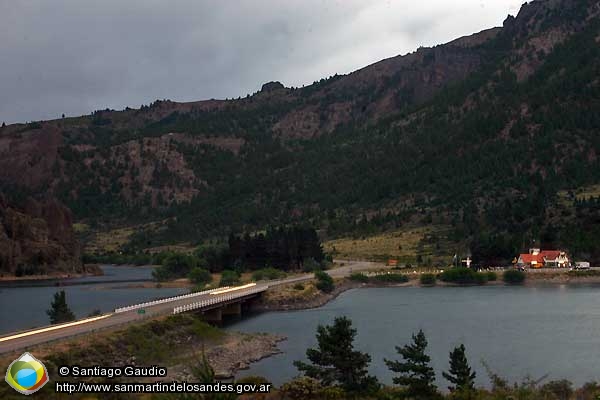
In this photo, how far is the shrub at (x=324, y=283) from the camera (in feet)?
383

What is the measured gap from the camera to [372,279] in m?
133

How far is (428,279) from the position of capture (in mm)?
131875

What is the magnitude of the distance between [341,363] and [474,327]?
38748mm

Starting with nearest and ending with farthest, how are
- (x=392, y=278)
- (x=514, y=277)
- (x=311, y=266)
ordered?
(x=514, y=277), (x=392, y=278), (x=311, y=266)

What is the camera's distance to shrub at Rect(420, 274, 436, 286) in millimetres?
131375

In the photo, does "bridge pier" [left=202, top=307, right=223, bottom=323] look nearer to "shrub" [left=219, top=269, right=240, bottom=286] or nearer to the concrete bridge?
the concrete bridge

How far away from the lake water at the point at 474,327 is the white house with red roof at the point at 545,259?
17656mm

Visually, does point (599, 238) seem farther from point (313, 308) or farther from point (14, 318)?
point (14, 318)

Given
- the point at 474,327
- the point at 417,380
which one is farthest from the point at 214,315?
the point at 417,380

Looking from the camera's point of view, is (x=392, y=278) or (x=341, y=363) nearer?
(x=341, y=363)

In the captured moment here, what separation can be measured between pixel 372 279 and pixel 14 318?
5942 centimetres

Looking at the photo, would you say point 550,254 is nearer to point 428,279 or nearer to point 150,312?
point 428,279

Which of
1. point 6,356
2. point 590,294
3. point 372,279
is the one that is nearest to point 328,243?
point 372,279

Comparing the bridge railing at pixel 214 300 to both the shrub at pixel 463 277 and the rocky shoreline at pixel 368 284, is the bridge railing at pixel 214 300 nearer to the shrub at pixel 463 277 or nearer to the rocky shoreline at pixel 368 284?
the rocky shoreline at pixel 368 284
